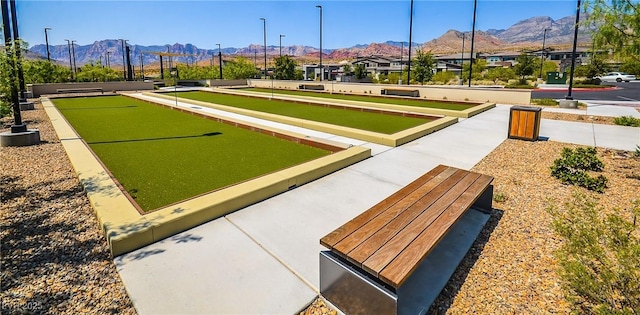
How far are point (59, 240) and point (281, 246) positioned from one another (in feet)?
8.78

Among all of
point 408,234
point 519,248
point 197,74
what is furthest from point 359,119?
point 197,74

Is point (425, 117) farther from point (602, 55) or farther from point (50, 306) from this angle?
point (50, 306)

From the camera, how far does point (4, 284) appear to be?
129 inches

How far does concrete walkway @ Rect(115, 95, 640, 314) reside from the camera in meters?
3.09

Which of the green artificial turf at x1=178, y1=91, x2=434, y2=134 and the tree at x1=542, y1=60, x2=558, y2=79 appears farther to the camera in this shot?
the tree at x1=542, y1=60, x2=558, y2=79

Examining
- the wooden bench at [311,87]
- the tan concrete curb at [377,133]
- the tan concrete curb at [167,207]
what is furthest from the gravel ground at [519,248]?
the wooden bench at [311,87]

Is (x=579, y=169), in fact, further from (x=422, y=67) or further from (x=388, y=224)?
(x=422, y=67)

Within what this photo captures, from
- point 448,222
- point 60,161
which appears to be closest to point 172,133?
point 60,161

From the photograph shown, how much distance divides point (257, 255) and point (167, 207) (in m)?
1.62

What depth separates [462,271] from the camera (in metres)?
3.62

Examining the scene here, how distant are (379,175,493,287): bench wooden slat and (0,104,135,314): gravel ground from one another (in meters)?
2.26

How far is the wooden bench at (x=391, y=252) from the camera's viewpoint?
8.92 feet

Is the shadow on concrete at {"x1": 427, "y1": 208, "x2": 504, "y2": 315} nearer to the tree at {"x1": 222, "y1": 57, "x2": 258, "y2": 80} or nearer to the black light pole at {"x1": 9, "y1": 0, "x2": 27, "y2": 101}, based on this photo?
the black light pole at {"x1": 9, "y1": 0, "x2": 27, "y2": 101}

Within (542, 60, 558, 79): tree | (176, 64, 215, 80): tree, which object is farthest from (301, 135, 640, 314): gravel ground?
(542, 60, 558, 79): tree
